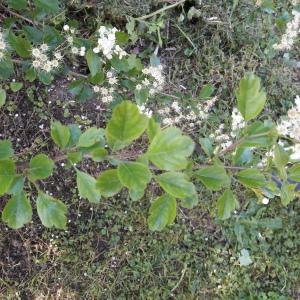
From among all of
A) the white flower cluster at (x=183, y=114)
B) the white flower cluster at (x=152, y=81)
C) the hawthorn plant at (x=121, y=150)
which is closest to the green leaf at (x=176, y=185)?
the hawthorn plant at (x=121, y=150)

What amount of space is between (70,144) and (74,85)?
16.2 inches

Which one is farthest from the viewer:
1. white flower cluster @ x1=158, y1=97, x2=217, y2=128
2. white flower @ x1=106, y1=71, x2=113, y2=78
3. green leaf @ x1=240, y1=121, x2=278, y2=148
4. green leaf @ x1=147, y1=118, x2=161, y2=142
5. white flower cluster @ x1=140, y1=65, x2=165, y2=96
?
white flower cluster @ x1=158, y1=97, x2=217, y2=128

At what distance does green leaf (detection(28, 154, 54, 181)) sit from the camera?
79 cm

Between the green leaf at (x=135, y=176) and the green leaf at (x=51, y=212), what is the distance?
20cm

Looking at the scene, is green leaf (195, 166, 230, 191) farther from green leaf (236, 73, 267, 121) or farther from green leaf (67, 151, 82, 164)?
green leaf (67, 151, 82, 164)

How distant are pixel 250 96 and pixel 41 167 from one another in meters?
0.38

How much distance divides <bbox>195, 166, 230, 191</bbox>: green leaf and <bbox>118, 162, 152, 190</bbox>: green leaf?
0.19 metres

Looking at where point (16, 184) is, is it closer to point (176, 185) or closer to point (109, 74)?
point (176, 185)

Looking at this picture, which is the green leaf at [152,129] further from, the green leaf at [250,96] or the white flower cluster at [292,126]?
the white flower cluster at [292,126]

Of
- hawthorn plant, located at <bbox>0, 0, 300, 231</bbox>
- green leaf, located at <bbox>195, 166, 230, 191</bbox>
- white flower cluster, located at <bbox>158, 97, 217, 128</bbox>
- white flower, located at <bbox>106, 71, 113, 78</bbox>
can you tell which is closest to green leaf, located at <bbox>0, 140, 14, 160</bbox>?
hawthorn plant, located at <bbox>0, 0, 300, 231</bbox>

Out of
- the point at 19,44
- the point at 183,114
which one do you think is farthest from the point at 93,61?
the point at 183,114

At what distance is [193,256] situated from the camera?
194 centimetres

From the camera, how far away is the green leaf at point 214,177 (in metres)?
0.85

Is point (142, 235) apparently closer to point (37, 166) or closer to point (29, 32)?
point (29, 32)
